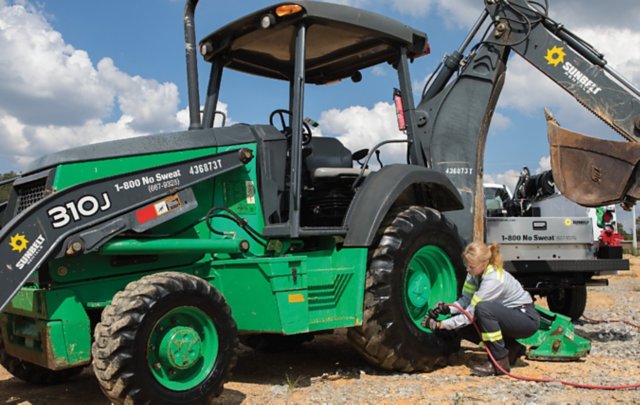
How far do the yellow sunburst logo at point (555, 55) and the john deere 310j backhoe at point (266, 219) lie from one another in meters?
0.02

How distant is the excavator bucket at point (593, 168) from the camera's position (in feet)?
20.1

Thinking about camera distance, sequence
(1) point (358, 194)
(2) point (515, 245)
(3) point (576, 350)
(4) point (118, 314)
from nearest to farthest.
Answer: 1. (4) point (118, 314)
2. (1) point (358, 194)
3. (3) point (576, 350)
4. (2) point (515, 245)

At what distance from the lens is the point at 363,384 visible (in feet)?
17.2

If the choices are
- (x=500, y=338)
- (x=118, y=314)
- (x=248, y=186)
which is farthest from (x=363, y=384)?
(x=118, y=314)


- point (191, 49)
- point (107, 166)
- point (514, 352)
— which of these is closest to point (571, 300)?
point (514, 352)

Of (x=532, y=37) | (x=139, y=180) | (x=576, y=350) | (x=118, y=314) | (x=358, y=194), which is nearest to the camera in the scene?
(x=118, y=314)

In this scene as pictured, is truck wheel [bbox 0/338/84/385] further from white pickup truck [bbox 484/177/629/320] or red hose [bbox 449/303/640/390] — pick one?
white pickup truck [bbox 484/177/629/320]

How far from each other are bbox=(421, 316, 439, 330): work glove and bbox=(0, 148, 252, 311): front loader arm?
7.08 ft

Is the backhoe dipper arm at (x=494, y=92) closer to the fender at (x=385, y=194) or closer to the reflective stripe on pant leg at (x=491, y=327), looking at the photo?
the fender at (x=385, y=194)

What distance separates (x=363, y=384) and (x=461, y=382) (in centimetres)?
75

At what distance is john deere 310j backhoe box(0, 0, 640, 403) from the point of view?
4188mm

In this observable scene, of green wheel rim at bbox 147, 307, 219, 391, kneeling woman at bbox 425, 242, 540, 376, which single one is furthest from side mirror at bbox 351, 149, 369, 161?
green wheel rim at bbox 147, 307, 219, 391

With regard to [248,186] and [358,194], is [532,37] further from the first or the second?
[248,186]

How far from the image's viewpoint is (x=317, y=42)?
6.08 meters
